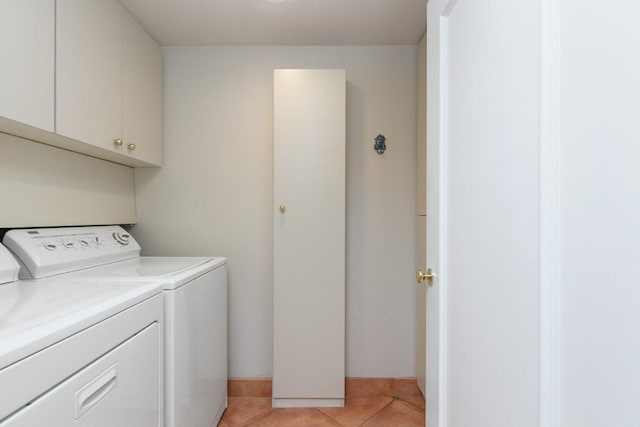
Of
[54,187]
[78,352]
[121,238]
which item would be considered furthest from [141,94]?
[78,352]

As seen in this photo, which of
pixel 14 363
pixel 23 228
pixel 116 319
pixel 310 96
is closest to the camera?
pixel 14 363

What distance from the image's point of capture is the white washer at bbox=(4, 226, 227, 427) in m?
1.21

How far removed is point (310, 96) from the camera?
184 centimetres

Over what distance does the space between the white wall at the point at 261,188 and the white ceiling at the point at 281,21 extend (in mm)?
87

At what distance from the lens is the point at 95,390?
2.73ft

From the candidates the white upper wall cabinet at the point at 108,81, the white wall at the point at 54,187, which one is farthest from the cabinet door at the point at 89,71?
the white wall at the point at 54,187

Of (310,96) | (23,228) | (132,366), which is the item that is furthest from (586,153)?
(23,228)

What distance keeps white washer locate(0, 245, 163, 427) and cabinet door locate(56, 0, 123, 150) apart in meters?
0.57

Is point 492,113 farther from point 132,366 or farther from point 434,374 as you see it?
point 132,366

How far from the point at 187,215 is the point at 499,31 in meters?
1.89

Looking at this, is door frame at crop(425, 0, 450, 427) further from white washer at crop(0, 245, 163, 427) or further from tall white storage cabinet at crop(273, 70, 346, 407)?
white washer at crop(0, 245, 163, 427)

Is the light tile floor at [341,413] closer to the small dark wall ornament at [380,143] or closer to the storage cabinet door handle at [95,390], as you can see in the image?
the storage cabinet door handle at [95,390]

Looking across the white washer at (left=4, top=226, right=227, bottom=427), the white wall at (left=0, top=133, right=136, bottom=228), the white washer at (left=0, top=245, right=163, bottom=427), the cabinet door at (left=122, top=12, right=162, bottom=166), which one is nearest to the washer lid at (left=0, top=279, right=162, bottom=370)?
the white washer at (left=0, top=245, right=163, bottom=427)

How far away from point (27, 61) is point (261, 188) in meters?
1.20
